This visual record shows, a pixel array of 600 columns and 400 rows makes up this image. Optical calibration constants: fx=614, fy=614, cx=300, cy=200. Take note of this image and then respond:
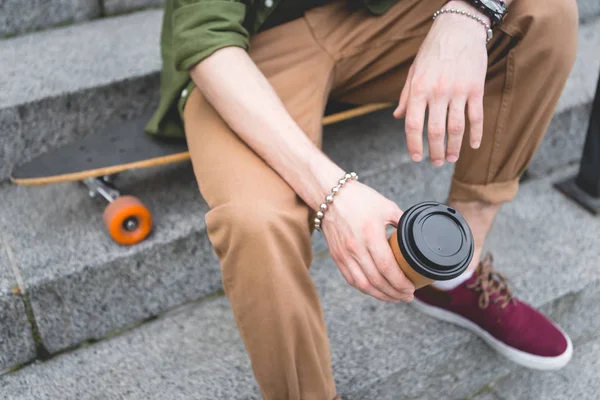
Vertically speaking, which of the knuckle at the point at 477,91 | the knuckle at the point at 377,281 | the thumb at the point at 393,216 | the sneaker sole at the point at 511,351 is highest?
the knuckle at the point at 477,91

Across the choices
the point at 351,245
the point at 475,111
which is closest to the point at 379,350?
the point at 351,245

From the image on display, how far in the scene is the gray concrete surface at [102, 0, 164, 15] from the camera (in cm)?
243

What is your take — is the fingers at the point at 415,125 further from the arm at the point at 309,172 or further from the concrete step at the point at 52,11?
the concrete step at the point at 52,11

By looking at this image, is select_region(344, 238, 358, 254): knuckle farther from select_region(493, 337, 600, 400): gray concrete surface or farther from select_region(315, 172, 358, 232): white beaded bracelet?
select_region(493, 337, 600, 400): gray concrete surface

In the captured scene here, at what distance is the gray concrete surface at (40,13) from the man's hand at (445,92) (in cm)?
157

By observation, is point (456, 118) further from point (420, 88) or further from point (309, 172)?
point (309, 172)

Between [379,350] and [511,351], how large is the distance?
14.5 inches

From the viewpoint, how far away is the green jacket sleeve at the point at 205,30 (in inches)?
52.0

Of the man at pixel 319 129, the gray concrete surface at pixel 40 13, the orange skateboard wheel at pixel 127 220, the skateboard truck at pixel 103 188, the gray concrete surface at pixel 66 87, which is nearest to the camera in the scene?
the man at pixel 319 129

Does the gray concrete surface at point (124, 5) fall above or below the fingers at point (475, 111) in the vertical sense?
below

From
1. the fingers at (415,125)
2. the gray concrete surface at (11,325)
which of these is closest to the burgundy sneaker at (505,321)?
the fingers at (415,125)

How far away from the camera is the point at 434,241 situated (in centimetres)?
109

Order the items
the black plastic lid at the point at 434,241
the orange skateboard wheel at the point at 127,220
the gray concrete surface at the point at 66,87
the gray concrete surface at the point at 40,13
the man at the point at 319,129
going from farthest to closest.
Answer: the gray concrete surface at the point at 40,13
the gray concrete surface at the point at 66,87
the orange skateboard wheel at the point at 127,220
the man at the point at 319,129
the black plastic lid at the point at 434,241

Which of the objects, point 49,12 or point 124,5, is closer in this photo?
point 49,12
